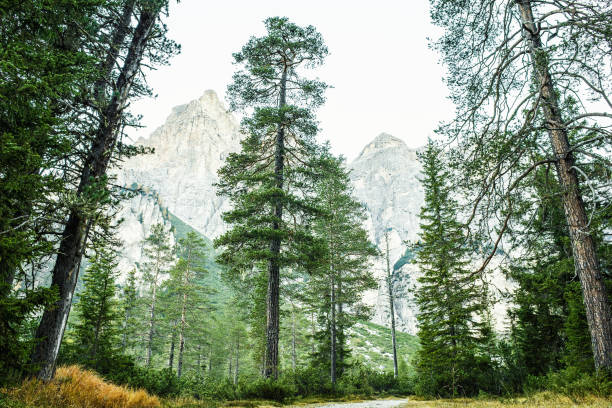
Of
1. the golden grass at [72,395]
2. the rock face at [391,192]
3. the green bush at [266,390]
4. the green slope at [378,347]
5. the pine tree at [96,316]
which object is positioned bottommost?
the green slope at [378,347]

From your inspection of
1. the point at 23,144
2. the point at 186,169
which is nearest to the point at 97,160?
the point at 23,144

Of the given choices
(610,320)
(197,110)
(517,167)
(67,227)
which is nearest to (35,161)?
(67,227)

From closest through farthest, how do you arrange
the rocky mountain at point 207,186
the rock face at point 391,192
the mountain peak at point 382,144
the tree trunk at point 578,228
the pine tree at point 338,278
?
the tree trunk at point 578,228 < the pine tree at point 338,278 < the rocky mountain at point 207,186 < the rock face at point 391,192 < the mountain peak at point 382,144

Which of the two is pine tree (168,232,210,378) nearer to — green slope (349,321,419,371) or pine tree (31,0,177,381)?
pine tree (31,0,177,381)

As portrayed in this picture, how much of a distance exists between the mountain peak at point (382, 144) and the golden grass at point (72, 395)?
159 metres

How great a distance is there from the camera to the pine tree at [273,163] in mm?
11086

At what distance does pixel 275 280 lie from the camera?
11.1 metres

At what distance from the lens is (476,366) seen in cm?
1289

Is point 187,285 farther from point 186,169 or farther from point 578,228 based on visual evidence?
point 186,169

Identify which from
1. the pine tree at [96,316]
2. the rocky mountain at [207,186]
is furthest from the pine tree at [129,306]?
the rocky mountain at [207,186]

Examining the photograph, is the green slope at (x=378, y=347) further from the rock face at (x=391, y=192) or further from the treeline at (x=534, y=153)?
the rock face at (x=391, y=192)

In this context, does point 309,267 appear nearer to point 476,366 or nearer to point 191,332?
point 476,366

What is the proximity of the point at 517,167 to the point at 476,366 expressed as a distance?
9.61 metres

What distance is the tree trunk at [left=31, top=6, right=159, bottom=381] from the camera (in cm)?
516
